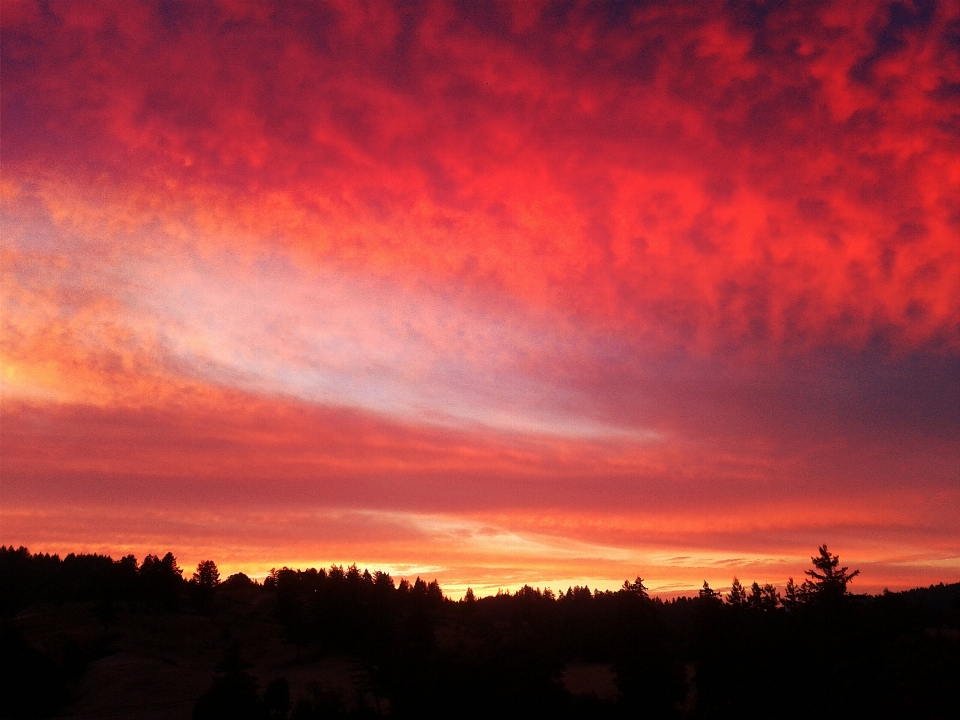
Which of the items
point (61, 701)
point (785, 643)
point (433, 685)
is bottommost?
point (61, 701)

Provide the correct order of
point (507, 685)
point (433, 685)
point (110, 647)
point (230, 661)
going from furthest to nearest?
point (110, 647) < point (230, 661) < point (433, 685) < point (507, 685)

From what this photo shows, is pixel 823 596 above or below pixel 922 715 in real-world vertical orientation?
above

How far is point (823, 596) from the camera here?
79.2m

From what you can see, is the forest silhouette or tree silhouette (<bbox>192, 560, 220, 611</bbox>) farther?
tree silhouette (<bbox>192, 560, 220, 611</bbox>)

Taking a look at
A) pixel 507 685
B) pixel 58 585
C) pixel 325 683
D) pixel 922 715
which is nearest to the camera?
pixel 922 715

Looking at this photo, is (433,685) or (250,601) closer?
(433,685)

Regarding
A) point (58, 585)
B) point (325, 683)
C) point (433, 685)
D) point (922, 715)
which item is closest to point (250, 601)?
point (58, 585)

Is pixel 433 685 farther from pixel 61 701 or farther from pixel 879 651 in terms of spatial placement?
pixel 61 701

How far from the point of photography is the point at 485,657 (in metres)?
56.3

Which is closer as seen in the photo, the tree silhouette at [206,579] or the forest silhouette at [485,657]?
the forest silhouette at [485,657]

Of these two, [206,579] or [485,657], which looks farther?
[206,579]

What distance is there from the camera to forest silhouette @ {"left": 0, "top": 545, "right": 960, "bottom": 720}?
52.8 metres

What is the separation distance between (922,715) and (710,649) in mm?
24903

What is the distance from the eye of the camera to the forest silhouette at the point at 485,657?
52.8 metres
